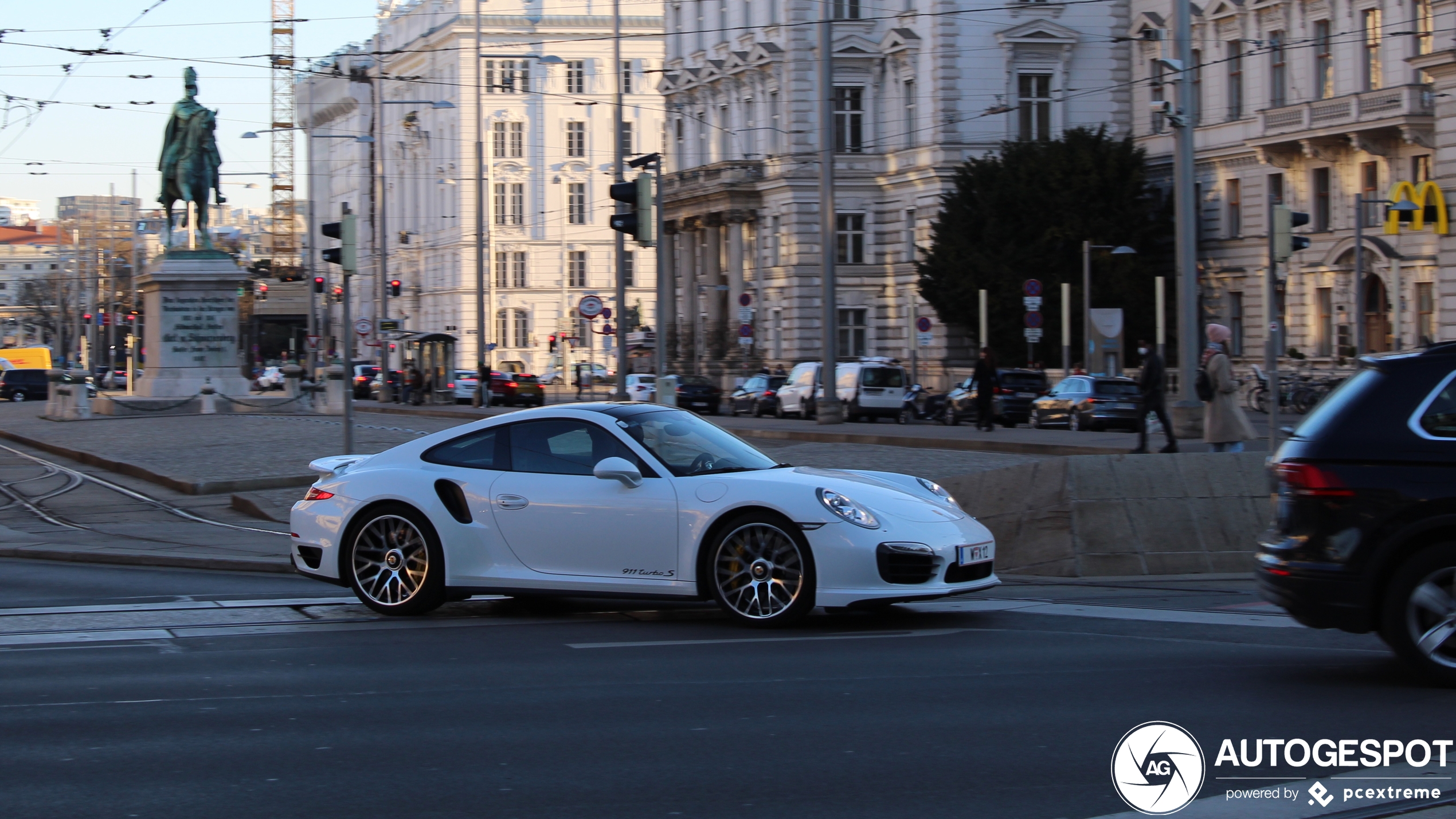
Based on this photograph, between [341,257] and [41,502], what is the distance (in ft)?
18.9

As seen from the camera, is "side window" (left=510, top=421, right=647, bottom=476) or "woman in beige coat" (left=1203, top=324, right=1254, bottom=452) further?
"woman in beige coat" (left=1203, top=324, right=1254, bottom=452)

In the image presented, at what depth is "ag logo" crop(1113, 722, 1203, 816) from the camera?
5.65m

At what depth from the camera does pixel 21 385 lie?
78.9 metres

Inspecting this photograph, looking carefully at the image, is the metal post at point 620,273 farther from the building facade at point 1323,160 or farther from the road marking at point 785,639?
the building facade at point 1323,160

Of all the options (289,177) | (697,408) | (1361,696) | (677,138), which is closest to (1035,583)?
(1361,696)

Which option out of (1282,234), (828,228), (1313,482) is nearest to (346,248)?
(1282,234)

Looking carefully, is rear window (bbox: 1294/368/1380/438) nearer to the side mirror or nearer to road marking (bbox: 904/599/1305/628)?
road marking (bbox: 904/599/1305/628)

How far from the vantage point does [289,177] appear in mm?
151125

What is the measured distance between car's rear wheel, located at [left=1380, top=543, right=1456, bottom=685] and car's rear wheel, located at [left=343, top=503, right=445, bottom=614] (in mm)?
5560

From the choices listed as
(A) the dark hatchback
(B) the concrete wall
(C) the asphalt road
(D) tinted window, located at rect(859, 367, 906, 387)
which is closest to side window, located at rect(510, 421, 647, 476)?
(C) the asphalt road

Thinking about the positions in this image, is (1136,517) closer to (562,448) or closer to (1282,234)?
(562,448)

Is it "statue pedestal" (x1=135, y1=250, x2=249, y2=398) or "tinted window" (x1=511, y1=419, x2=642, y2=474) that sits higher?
"statue pedestal" (x1=135, y1=250, x2=249, y2=398)

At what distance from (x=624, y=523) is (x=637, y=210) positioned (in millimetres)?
11955

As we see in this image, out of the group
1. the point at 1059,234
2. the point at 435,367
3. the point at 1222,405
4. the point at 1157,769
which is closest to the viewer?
the point at 1157,769
